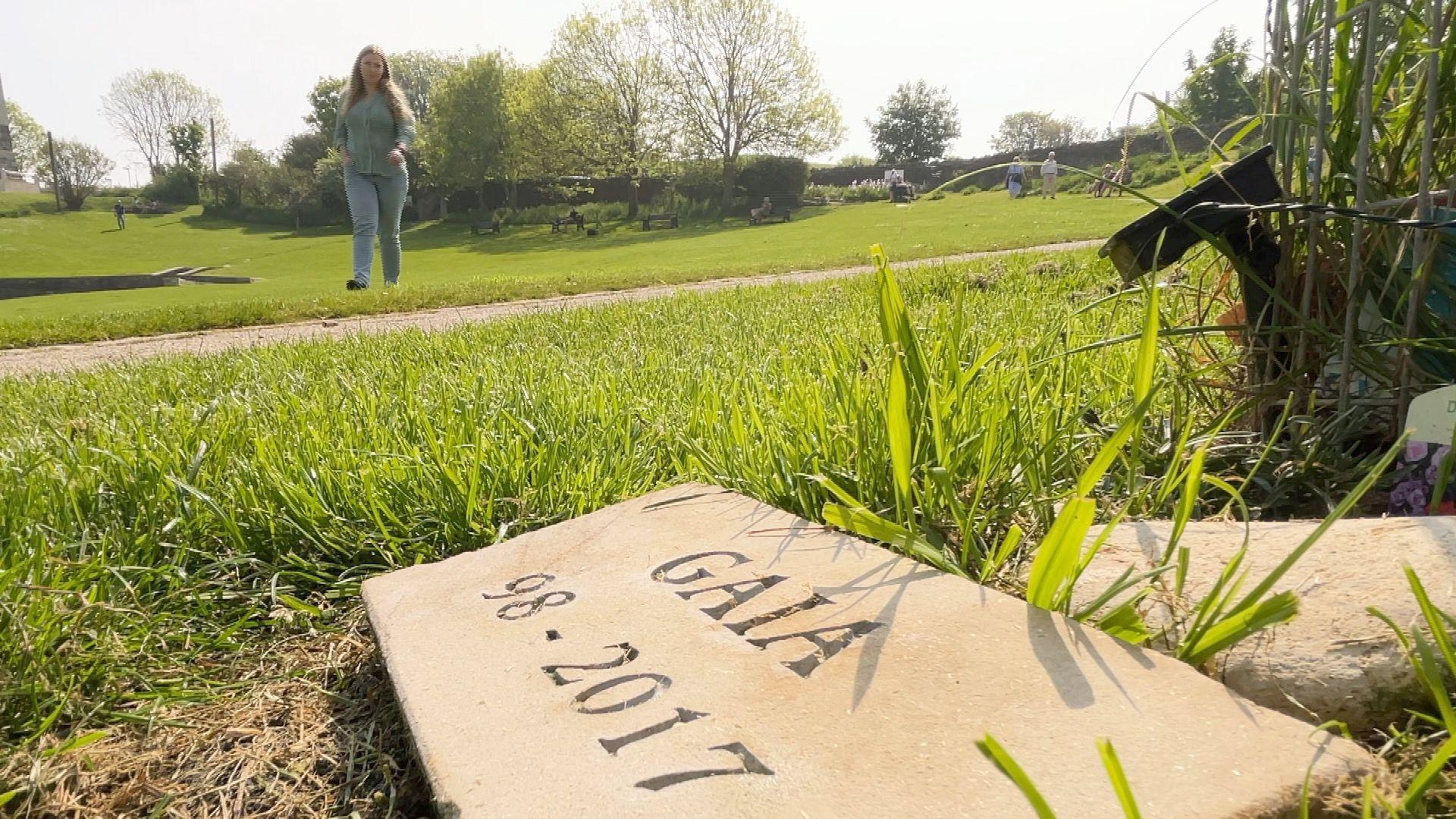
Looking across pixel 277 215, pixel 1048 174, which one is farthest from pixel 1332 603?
pixel 277 215

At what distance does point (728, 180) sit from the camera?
42438 mm

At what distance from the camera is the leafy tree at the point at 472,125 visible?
48875 mm

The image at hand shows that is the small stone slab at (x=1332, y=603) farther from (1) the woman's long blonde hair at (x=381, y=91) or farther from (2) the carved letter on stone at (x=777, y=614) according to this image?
(1) the woman's long blonde hair at (x=381, y=91)

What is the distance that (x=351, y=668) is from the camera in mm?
1392

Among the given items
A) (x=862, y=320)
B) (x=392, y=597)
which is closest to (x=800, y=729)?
(x=392, y=597)

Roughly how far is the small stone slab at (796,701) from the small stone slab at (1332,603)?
14cm

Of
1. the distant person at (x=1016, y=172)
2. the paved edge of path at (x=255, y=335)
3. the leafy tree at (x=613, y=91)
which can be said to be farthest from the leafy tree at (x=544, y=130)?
the distant person at (x=1016, y=172)

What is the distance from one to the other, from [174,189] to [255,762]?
70.7 meters

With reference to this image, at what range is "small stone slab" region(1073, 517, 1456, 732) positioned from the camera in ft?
3.22

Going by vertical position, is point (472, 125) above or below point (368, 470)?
above

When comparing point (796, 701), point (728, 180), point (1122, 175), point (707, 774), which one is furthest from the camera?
point (728, 180)

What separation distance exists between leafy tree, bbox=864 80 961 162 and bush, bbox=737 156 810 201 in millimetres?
25971

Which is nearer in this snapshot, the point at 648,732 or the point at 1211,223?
the point at 648,732

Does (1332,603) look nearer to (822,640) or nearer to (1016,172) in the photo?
(822,640)
